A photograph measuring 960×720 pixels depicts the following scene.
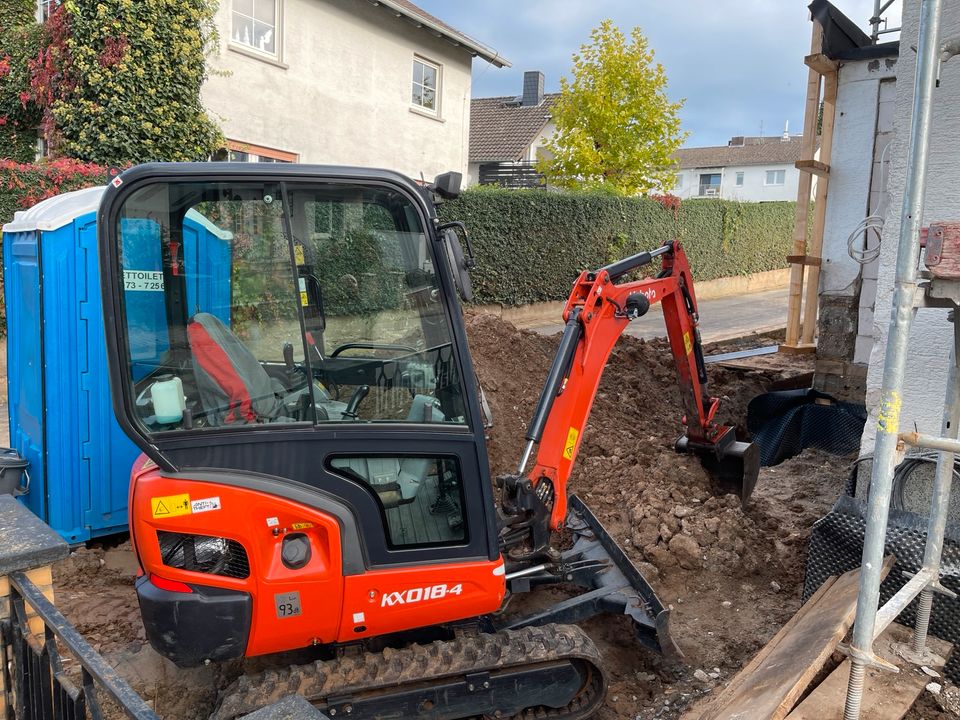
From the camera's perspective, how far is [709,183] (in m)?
51.8

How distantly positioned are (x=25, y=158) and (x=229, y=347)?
36.1ft

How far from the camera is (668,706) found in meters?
A: 3.68

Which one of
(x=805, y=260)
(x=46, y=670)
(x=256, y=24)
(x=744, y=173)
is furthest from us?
(x=744, y=173)

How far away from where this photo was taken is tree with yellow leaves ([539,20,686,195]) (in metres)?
18.3

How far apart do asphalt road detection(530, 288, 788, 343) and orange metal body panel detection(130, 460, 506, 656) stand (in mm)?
Answer: 9017

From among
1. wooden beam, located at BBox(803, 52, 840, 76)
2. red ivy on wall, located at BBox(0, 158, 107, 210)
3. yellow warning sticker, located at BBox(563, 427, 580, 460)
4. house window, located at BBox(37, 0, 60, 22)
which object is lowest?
yellow warning sticker, located at BBox(563, 427, 580, 460)

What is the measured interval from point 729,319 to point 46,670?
1572 centimetres

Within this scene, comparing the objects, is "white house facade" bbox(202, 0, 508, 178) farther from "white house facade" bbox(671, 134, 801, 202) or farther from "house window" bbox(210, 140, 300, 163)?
"white house facade" bbox(671, 134, 801, 202)

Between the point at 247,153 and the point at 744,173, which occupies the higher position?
the point at 744,173

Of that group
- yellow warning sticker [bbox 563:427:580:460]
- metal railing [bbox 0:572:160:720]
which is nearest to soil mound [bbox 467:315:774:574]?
yellow warning sticker [bbox 563:427:580:460]

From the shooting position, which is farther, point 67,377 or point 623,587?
point 67,377

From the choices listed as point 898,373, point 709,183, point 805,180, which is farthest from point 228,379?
point 709,183

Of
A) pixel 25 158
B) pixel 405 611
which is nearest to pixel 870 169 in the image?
pixel 405 611

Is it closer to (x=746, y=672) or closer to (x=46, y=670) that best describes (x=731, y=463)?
(x=746, y=672)
